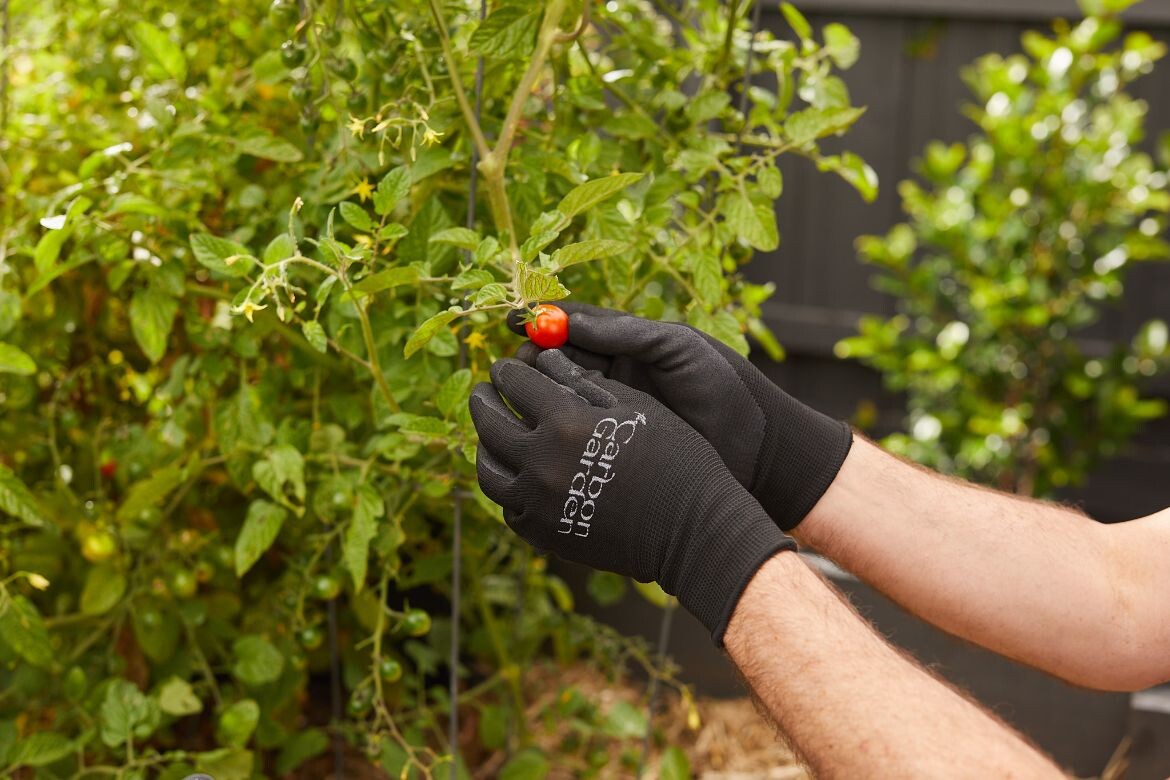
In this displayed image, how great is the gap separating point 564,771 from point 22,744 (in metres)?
0.99

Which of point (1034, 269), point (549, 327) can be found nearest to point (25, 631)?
point (549, 327)

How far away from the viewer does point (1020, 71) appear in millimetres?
2596

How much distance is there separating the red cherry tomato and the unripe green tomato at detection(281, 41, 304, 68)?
15.2 inches

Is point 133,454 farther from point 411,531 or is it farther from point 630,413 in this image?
point 630,413

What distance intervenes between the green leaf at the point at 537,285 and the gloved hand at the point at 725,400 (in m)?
0.10

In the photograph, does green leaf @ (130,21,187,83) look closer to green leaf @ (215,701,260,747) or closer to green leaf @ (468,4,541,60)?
green leaf @ (468,4,541,60)

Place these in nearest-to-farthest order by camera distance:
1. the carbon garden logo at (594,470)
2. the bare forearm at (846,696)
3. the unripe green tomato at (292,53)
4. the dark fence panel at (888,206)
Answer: the bare forearm at (846,696), the carbon garden logo at (594,470), the unripe green tomato at (292,53), the dark fence panel at (888,206)

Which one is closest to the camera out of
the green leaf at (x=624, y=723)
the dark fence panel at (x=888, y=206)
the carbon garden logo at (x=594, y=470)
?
Answer: the carbon garden logo at (x=594, y=470)

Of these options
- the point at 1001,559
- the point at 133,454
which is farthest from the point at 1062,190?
the point at 133,454

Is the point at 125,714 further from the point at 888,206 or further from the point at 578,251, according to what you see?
the point at 888,206

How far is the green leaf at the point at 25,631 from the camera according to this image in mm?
1232

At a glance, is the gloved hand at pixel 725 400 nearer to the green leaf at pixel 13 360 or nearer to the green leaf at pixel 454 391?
the green leaf at pixel 454 391

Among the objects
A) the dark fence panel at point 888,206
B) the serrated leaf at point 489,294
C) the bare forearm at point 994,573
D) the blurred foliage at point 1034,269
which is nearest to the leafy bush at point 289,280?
the serrated leaf at point 489,294

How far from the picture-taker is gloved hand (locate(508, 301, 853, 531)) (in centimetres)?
109
